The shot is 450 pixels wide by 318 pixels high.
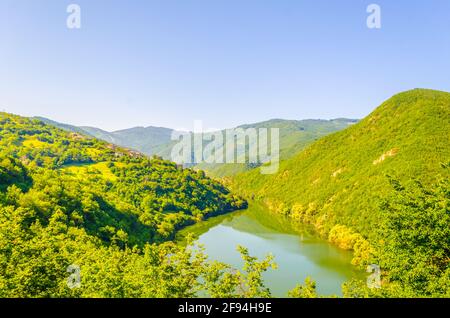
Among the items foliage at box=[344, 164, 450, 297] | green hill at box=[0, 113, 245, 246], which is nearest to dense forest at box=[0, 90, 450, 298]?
foliage at box=[344, 164, 450, 297]

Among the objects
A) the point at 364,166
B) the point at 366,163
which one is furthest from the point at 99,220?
the point at 366,163

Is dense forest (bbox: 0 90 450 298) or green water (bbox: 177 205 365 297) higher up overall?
dense forest (bbox: 0 90 450 298)

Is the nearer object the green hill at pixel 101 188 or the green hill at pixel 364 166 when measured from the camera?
the green hill at pixel 101 188

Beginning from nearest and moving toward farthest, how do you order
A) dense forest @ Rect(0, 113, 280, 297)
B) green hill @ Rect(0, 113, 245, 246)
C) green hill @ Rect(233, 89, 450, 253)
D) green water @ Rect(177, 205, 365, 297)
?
dense forest @ Rect(0, 113, 280, 297) → green water @ Rect(177, 205, 365, 297) → green hill @ Rect(0, 113, 245, 246) → green hill @ Rect(233, 89, 450, 253)

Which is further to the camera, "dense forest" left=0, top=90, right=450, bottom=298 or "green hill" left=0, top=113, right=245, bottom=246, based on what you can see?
"green hill" left=0, top=113, right=245, bottom=246

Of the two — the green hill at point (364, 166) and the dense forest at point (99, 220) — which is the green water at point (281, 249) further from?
the green hill at point (364, 166)

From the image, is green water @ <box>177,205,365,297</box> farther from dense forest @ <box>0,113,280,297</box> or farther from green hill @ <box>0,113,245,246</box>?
green hill @ <box>0,113,245,246</box>

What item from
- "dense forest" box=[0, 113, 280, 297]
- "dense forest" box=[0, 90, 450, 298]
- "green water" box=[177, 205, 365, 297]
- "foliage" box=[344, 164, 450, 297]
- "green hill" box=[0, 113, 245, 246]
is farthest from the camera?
"green hill" box=[0, 113, 245, 246]

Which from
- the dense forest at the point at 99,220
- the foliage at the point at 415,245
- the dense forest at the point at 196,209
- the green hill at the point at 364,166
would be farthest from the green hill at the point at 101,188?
the foliage at the point at 415,245
